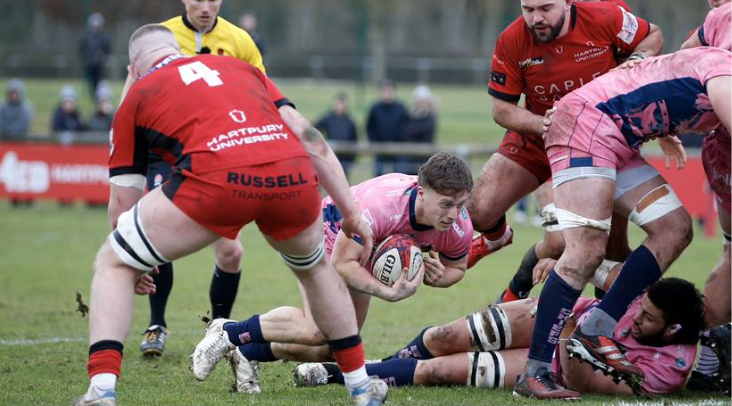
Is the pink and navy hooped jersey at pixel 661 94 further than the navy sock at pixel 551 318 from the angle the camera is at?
No

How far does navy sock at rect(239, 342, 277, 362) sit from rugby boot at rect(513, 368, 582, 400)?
142 cm

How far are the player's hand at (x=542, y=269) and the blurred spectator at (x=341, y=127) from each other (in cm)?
1166

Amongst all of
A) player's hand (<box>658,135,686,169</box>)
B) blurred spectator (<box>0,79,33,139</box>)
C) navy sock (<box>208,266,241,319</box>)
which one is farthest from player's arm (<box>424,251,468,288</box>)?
blurred spectator (<box>0,79,33,139</box>)

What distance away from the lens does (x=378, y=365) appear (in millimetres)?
6109

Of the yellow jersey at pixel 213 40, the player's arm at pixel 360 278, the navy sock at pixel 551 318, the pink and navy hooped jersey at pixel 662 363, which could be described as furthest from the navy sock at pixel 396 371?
the yellow jersey at pixel 213 40

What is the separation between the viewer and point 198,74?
4.87 m

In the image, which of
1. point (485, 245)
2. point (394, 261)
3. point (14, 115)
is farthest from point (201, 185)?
point (14, 115)

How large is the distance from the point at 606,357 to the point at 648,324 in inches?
15.1

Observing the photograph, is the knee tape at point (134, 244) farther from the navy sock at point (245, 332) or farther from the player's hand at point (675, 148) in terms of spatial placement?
the player's hand at point (675, 148)

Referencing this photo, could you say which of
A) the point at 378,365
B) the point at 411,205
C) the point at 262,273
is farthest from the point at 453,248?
the point at 262,273

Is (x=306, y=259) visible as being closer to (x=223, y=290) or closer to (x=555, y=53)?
(x=223, y=290)

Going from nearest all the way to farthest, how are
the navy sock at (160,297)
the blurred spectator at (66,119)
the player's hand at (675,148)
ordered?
the player's hand at (675,148), the navy sock at (160,297), the blurred spectator at (66,119)

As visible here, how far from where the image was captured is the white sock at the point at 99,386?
183 inches

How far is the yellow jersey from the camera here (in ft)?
24.5
